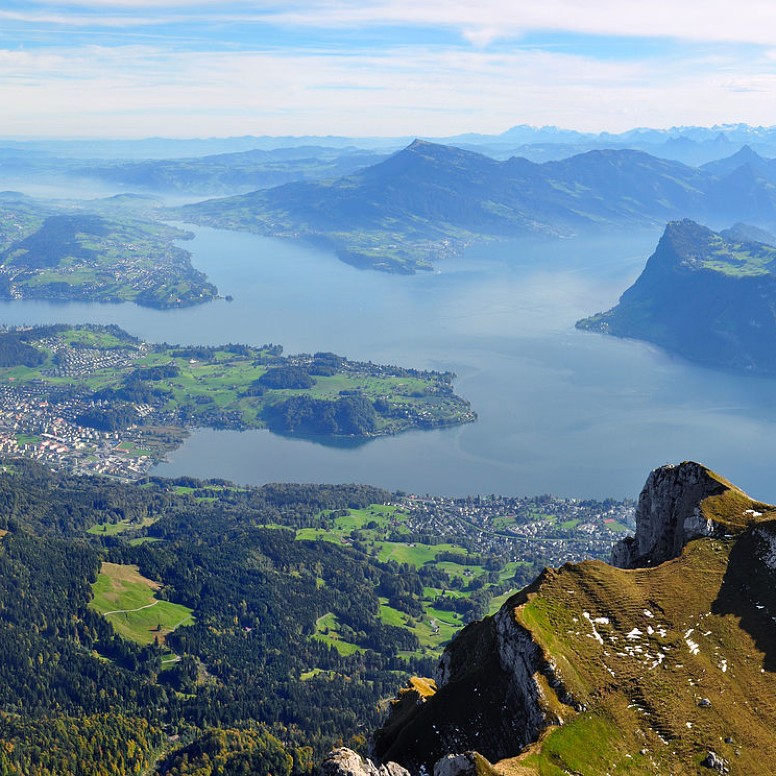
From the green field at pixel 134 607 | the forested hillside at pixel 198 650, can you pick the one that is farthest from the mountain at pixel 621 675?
the green field at pixel 134 607

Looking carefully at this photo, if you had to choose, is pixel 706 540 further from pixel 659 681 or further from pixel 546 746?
pixel 546 746

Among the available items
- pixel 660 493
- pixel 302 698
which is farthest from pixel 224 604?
pixel 660 493

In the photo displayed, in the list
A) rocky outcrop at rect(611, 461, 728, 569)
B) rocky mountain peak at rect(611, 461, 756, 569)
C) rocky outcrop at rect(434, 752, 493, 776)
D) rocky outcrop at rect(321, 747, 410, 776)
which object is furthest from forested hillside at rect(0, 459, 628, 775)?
rocky outcrop at rect(434, 752, 493, 776)

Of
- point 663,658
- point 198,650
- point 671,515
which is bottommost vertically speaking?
point 198,650

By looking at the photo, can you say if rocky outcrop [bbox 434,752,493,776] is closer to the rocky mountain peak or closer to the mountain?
the mountain

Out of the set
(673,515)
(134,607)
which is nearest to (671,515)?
(673,515)

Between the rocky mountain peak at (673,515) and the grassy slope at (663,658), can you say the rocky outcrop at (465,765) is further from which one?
the rocky mountain peak at (673,515)

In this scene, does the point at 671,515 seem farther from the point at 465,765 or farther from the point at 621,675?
the point at 465,765
